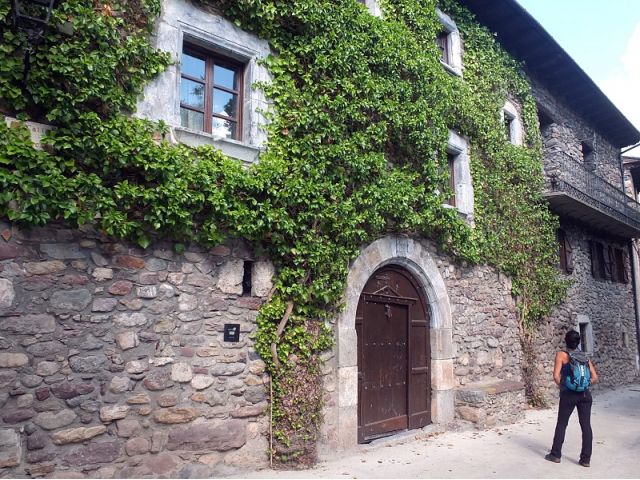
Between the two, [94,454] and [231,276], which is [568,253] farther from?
[94,454]

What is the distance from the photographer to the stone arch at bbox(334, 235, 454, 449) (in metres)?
5.53

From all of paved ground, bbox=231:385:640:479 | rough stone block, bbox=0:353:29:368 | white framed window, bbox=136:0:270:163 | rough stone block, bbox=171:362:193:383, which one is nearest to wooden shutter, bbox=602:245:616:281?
paved ground, bbox=231:385:640:479

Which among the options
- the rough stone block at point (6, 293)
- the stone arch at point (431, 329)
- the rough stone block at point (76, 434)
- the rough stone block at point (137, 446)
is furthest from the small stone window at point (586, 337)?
the rough stone block at point (6, 293)

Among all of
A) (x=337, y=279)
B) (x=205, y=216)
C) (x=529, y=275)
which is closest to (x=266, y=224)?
(x=205, y=216)

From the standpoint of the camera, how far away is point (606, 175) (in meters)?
13.8

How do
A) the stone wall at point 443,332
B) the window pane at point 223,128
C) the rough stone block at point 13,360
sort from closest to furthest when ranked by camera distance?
the rough stone block at point 13,360 → the window pane at point 223,128 → the stone wall at point 443,332

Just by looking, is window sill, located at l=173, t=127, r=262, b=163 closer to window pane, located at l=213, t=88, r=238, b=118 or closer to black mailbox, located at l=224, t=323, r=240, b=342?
window pane, located at l=213, t=88, r=238, b=118

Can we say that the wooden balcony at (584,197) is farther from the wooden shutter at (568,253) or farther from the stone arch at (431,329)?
the stone arch at (431,329)

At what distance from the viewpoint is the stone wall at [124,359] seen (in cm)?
371

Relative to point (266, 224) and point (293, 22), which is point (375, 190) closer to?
point (266, 224)

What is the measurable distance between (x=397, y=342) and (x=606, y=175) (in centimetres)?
1042

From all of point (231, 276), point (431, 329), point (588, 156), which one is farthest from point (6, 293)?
point (588, 156)

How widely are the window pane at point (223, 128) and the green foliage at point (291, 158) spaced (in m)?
0.41

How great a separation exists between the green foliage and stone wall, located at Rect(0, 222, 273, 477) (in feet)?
0.77
